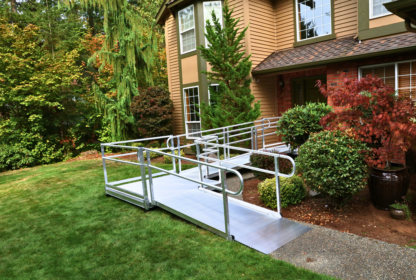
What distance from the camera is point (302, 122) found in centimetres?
655

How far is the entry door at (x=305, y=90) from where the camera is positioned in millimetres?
10281

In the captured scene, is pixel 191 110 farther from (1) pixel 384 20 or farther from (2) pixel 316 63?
(1) pixel 384 20

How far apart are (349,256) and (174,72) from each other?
10.8 m

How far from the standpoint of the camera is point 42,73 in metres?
12.3

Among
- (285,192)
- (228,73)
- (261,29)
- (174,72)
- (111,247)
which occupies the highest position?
(261,29)

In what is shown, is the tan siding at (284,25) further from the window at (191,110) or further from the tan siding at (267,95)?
the window at (191,110)

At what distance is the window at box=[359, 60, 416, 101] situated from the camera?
7027mm

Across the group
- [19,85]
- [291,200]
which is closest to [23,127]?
[19,85]

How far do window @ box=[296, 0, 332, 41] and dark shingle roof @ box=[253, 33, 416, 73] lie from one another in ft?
1.63

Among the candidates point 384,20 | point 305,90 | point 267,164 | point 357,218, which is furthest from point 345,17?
point 357,218

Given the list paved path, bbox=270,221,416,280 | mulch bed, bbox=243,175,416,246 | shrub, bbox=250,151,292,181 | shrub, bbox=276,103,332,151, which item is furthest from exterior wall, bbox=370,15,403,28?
paved path, bbox=270,221,416,280

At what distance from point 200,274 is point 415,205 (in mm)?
3700

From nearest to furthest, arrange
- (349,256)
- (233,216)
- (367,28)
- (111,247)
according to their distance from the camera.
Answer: (349,256)
(111,247)
(233,216)
(367,28)

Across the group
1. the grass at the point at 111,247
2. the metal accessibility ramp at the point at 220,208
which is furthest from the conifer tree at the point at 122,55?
the metal accessibility ramp at the point at 220,208
